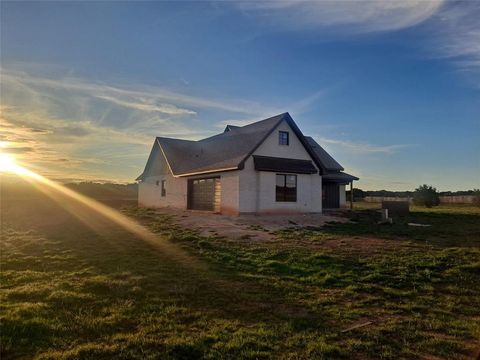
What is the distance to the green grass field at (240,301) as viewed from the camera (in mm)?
5445

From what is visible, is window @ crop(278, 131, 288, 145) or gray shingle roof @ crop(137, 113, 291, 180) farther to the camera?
window @ crop(278, 131, 288, 145)

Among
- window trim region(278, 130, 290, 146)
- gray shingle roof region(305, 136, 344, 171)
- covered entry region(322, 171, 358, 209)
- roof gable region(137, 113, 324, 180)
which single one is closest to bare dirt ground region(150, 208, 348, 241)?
roof gable region(137, 113, 324, 180)

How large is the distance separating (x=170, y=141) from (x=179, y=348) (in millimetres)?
33434

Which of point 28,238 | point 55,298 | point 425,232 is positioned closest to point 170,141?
point 28,238

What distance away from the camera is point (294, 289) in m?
8.45

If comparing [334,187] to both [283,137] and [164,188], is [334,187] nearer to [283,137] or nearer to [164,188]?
[283,137]

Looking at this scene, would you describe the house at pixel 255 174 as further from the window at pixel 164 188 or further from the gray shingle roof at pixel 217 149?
the window at pixel 164 188

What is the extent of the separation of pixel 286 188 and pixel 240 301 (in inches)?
751

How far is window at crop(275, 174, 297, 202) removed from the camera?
25.8 meters

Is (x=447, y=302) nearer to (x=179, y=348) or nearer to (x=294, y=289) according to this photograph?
(x=294, y=289)

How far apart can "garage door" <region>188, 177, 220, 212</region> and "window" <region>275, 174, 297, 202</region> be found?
4350 millimetres

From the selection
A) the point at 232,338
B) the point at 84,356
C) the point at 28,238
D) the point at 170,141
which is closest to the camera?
the point at 84,356

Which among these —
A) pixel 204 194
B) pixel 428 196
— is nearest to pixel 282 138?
pixel 204 194

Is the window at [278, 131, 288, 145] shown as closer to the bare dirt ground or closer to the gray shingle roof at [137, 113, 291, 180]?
the gray shingle roof at [137, 113, 291, 180]
